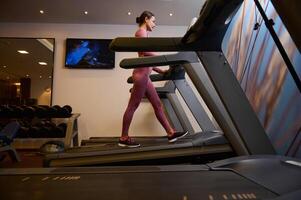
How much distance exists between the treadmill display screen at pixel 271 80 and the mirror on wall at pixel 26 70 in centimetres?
335

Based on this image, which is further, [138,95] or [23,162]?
[23,162]

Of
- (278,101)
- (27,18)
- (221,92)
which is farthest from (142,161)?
(27,18)

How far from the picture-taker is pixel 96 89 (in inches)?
196

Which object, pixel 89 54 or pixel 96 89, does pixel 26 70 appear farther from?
pixel 96 89

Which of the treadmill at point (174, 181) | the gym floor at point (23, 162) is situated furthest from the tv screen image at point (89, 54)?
the treadmill at point (174, 181)

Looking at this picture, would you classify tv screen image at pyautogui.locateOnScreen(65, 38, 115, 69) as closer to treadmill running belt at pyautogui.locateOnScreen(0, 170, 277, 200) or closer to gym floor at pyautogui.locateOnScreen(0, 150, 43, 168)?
gym floor at pyautogui.locateOnScreen(0, 150, 43, 168)

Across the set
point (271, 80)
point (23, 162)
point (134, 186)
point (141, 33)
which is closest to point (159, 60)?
point (141, 33)

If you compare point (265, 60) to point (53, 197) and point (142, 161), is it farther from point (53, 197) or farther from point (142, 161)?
point (53, 197)

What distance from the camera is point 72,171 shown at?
5.01ft

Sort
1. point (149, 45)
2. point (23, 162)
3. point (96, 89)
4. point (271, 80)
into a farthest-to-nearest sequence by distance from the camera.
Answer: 1. point (96, 89)
2. point (23, 162)
3. point (271, 80)
4. point (149, 45)

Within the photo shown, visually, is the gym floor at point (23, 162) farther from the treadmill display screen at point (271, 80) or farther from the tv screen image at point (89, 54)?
the treadmill display screen at point (271, 80)

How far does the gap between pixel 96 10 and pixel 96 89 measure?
1.34m

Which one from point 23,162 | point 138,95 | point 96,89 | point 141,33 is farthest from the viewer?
point 96,89

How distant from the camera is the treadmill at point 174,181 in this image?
1009 millimetres
